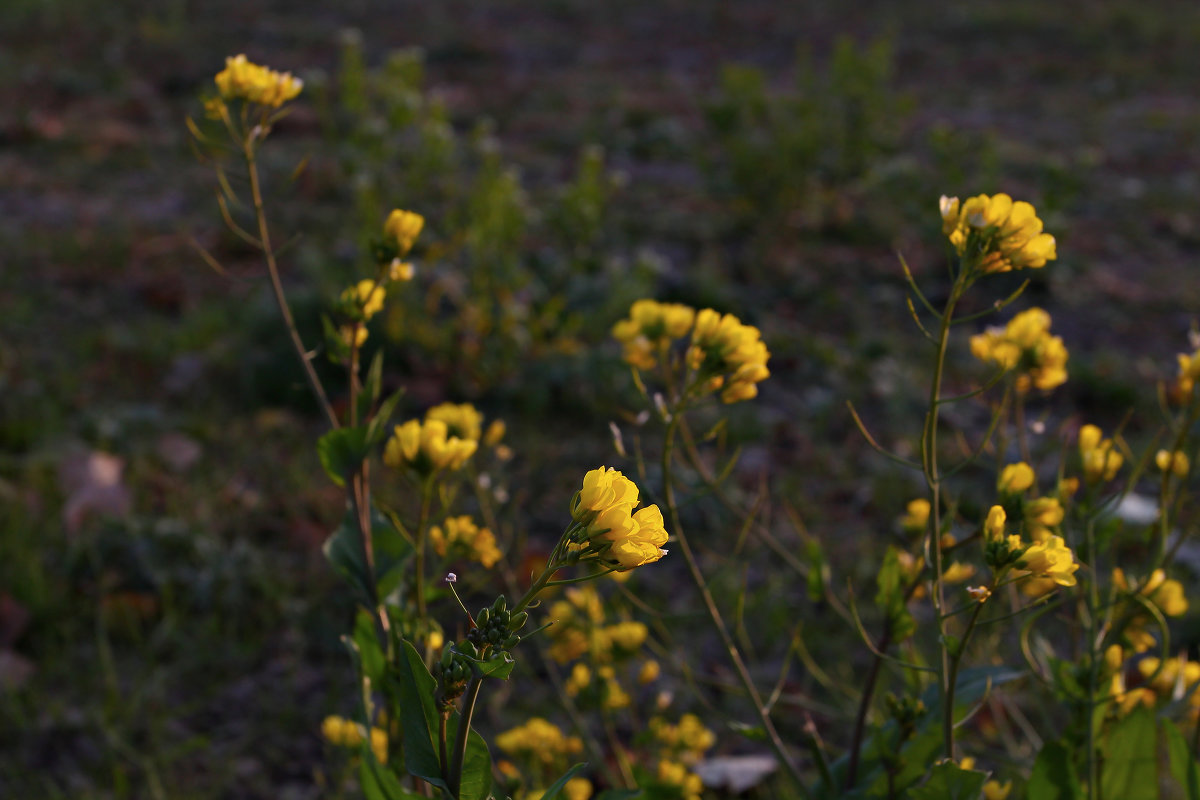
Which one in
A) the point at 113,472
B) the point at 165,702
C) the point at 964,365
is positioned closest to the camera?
the point at 165,702

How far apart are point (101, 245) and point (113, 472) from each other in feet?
6.59

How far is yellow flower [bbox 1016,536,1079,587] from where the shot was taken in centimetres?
85

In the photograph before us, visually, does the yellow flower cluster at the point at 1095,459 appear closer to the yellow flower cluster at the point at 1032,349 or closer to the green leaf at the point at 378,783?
the yellow flower cluster at the point at 1032,349

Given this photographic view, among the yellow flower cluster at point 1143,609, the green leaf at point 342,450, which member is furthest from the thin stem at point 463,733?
the yellow flower cluster at point 1143,609

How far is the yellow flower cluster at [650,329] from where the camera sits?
1261 millimetres

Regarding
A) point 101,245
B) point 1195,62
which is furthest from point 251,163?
point 1195,62

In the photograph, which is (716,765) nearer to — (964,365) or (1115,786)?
(1115,786)

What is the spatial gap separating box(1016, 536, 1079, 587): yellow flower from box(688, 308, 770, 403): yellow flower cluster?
0.36 meters

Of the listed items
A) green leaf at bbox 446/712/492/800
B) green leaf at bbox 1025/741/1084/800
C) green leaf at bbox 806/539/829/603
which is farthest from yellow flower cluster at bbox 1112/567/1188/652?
green leaf at bbox 446/712/492/800

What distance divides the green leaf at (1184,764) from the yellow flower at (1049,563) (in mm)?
398

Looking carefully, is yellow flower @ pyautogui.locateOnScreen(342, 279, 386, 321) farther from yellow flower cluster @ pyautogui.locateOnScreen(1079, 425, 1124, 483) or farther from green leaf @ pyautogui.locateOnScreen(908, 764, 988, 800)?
yellow flower cluster @ pyautogui.locateOnScreen(1079, 425, 1124, 483)

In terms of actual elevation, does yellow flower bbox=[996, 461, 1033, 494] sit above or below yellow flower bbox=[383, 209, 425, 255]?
below

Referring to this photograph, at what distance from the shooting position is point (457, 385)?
3.13m

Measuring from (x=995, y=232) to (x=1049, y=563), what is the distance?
319 millimetres
